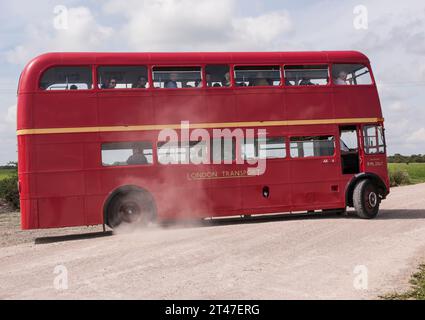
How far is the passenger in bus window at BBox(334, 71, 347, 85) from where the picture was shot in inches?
503

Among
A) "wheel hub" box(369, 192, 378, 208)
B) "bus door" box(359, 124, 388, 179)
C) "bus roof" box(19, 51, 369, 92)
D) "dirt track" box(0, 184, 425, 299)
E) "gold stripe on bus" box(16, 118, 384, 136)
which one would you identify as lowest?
"dirt track" box(0, 184, 425, 299)

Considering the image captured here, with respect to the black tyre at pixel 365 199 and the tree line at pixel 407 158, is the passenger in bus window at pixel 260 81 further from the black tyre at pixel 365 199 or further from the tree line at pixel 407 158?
the tree line at pixel 407 158

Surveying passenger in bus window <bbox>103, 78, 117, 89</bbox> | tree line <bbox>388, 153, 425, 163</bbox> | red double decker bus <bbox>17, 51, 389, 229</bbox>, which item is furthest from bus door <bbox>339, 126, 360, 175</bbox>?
tree line <bbox>388, 153, 425, 163</bbox>

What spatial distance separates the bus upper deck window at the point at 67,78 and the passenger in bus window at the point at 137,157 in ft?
5.72

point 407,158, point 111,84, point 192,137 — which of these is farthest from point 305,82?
point 407,158

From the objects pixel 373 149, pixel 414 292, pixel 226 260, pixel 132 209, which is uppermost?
pixel 373 149

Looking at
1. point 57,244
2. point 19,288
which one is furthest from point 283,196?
point 19,288

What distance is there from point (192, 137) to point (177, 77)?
57.2 inches

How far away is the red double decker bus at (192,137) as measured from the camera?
1107 cm

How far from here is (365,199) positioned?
41.5ft

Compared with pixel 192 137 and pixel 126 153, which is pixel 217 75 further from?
pixel 126 153

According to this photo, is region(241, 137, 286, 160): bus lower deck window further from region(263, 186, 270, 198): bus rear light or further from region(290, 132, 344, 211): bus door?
region(263, 186, 270, 198): bus rear light

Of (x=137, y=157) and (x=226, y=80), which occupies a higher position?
(x=226, y=80)

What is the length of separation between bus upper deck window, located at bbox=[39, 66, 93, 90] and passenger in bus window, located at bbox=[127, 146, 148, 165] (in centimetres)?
174
